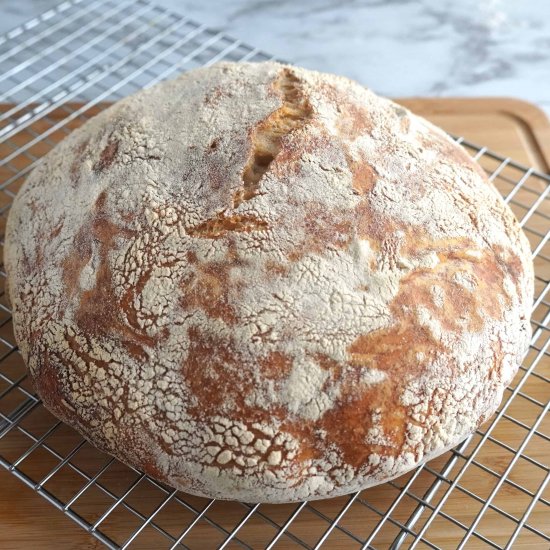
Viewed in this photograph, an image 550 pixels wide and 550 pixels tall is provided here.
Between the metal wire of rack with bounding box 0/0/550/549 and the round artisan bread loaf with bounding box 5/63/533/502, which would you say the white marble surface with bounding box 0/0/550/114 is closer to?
the metal wire of rack with bounding box 0/0/550/549

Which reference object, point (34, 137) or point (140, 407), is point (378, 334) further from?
point (34, 137)

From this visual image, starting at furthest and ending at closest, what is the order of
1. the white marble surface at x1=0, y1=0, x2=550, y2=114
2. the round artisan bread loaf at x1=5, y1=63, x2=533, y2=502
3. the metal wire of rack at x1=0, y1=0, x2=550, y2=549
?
the white marble surface at x1=0, y1=0, x2=550, y2=114 → the metal wire of rack at x1=0, y1=0, x2=550, y2=549 → the round artisan bread loaf at x1=5, y1=63, x2=533, y2=502

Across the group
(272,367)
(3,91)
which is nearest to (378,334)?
(272,367)

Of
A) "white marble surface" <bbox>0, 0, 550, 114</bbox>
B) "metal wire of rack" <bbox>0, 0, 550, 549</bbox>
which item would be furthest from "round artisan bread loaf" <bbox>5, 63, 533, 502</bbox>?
"white marble surface" <bbox>0, 0, 550, 114</bbox>

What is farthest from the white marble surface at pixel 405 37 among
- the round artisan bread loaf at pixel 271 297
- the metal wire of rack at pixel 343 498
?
the round artisan bread loaf at pixel 271 297

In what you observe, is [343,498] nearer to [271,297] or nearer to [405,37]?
[271,297]

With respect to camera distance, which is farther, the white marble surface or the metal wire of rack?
the white marble surface
